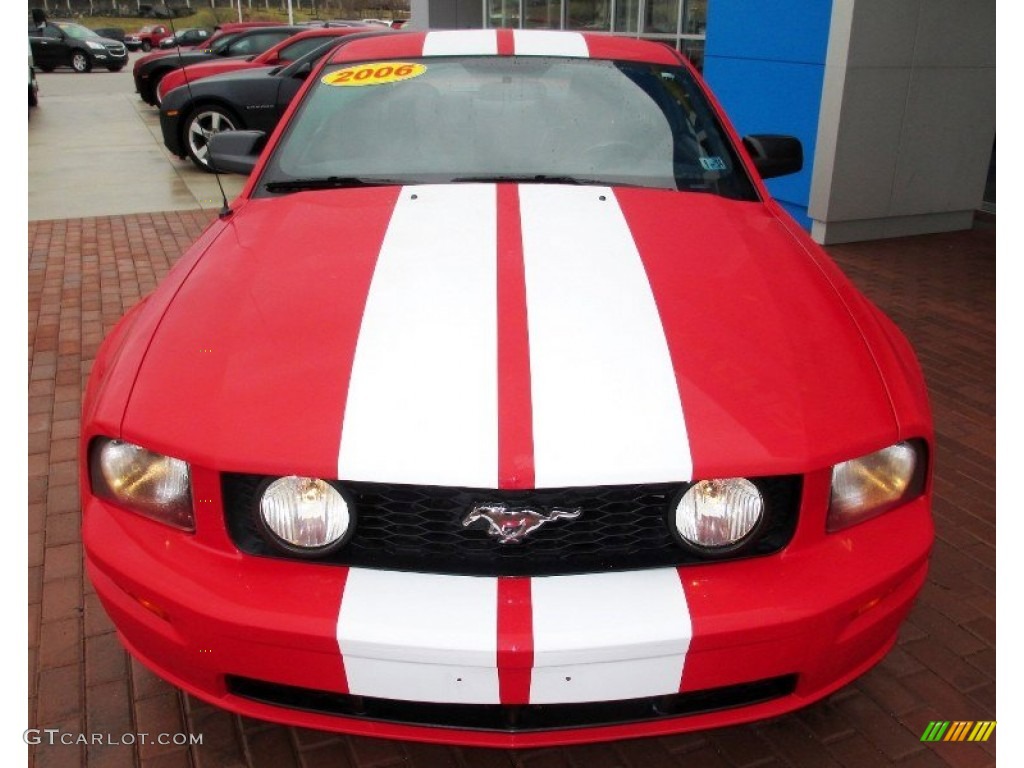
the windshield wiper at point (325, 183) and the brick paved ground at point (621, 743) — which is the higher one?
the windshield wiper at point (325, 183)

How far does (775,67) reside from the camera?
265 inches

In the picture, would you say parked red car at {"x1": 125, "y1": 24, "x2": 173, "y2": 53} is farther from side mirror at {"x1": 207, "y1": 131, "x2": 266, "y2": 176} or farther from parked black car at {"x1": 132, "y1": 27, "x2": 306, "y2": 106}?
side mirror at {"x1": 207, "y1": 131, "x2": 266, "y2": 176}

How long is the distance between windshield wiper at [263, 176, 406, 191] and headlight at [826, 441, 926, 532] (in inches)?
60.7

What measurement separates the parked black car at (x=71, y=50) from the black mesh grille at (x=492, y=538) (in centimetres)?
2776

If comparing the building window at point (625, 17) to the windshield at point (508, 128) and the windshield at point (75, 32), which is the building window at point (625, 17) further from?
the windshield at point (75, 32)

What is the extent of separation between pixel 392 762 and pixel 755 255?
156 centimetres

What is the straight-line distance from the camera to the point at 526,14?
14086mm

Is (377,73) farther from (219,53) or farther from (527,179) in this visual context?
(219,53)

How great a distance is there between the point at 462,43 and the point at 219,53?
11.7 metres

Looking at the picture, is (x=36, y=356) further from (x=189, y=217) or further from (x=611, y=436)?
(x=611, y=436)

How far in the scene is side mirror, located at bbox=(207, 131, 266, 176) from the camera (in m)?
3.04

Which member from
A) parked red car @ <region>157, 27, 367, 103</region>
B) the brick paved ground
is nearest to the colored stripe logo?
the brick paved ground

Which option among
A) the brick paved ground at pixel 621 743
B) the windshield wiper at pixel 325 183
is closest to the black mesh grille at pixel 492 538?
the brick paved ground at pixel 621 743

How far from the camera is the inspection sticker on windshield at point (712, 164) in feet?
8.87
